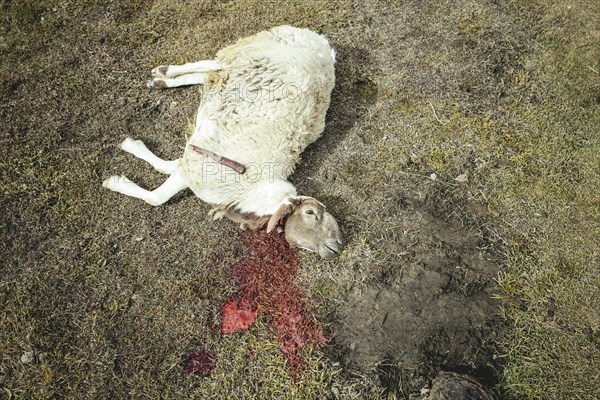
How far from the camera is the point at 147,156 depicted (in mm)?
5039

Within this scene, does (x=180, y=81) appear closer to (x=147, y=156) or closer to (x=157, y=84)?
(x=157, y=84)

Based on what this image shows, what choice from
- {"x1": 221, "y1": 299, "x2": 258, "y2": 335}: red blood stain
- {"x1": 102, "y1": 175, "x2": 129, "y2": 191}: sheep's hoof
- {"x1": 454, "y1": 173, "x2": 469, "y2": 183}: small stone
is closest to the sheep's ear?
{"x1": 221, "y1": 299, "x2": 258, "y2": 335}: red blood stain

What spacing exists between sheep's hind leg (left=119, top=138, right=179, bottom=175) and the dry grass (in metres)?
0.16

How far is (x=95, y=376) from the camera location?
3.99 metres

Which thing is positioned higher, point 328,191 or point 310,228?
point 310,228

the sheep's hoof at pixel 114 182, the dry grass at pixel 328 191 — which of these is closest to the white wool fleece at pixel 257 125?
the dry grass at pixel 328 191

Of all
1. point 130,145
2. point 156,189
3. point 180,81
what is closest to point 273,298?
point 156,189

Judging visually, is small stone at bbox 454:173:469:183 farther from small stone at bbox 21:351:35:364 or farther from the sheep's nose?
small stone at bbox 21:351:35:364

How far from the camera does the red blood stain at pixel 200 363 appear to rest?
4086 mm

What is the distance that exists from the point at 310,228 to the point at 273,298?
0.78 meters

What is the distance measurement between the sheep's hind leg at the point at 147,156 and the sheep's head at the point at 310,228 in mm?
1401

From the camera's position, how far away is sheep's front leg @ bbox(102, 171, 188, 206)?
4.77 m

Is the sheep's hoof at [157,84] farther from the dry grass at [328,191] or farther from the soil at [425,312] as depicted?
the soil at [425,312]

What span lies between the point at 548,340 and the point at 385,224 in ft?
6.08
